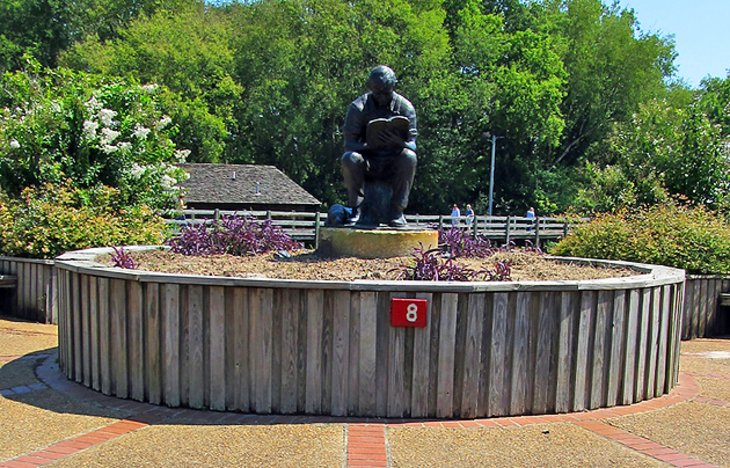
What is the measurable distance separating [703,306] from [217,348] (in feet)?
24.8

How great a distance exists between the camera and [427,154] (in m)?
37.2

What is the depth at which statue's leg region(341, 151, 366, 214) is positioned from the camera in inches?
286

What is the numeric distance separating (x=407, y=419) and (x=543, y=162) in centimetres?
3898

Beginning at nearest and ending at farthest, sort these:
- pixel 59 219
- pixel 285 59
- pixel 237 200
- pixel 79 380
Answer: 1. pixel 79 380
2. pixel 59 219
3. pixel 237 200
4. pixel 285 59

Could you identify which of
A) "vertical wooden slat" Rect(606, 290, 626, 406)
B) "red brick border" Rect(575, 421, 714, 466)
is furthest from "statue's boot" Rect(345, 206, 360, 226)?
"red brick border" Rect(575, 421, 714, 466)

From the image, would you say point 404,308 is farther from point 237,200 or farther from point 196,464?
point 237,200

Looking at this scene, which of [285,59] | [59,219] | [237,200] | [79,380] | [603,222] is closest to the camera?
[79,380]

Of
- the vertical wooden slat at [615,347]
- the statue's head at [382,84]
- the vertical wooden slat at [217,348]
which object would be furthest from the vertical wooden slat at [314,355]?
the statue's head at [382,84]

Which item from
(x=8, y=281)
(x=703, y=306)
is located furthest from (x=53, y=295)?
(x=703, y=306)

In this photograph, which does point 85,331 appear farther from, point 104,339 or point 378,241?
point 378,241

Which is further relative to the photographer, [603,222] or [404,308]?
[603,222]

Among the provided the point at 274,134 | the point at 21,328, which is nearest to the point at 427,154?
the point at 274,134

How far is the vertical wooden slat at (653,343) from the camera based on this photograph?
18.7ft

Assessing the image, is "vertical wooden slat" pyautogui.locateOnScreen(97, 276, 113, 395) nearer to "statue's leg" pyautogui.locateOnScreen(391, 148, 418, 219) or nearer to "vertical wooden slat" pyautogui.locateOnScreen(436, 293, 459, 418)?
"vertical wooden slat" pyautogui.locateOnScreen(436, 293, 459, 418)
